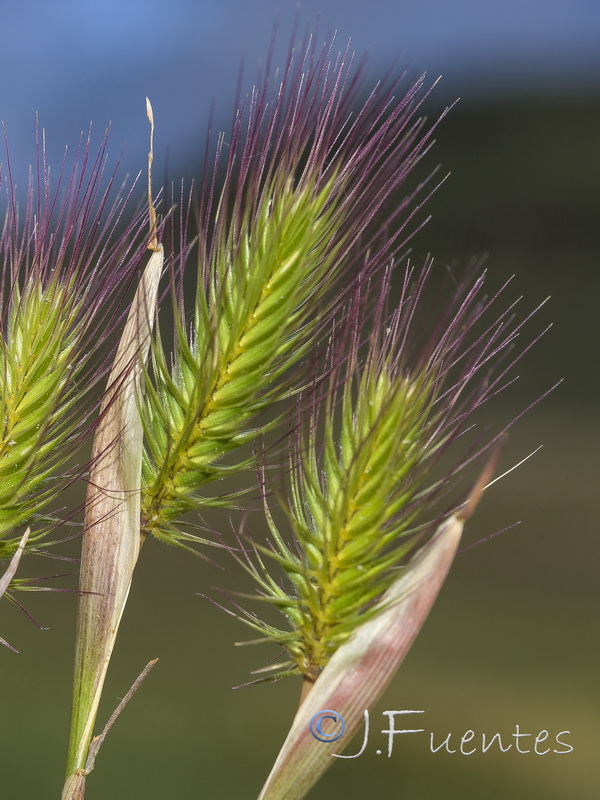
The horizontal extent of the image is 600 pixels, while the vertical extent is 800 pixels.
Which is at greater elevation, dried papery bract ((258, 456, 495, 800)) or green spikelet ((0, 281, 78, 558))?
green spikelet ((0, 281, 78, 558))

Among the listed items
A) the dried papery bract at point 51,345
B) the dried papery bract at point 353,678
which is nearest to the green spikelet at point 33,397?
the dried papery bract at point 51,345

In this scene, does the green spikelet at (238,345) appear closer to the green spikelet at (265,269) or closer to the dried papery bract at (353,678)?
the green spikelet at (265,269)

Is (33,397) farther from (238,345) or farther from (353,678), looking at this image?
(353,678)

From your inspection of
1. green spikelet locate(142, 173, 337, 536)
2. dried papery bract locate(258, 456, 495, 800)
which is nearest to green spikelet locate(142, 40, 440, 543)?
green spikelet locate(142, 173, 337, 536)

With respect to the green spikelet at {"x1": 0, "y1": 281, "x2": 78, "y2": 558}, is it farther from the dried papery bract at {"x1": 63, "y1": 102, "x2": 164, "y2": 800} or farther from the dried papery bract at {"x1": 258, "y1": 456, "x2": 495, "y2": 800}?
the dried papery bract at {"x1": 258, "y1": 456, "x2": 495, "y2": 800}

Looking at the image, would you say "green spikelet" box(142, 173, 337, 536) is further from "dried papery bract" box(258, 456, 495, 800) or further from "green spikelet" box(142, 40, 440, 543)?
"dried papery bract" box(258, 456, 495, 800)

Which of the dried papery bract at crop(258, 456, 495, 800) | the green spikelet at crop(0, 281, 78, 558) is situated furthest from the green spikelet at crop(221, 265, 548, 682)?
the green spikelet at crop(0, 281, 78, 558)

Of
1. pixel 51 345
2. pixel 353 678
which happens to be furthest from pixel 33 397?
pixel 353 678

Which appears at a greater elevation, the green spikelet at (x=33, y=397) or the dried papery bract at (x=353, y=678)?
the green spikelet at (x=33, y=397)
